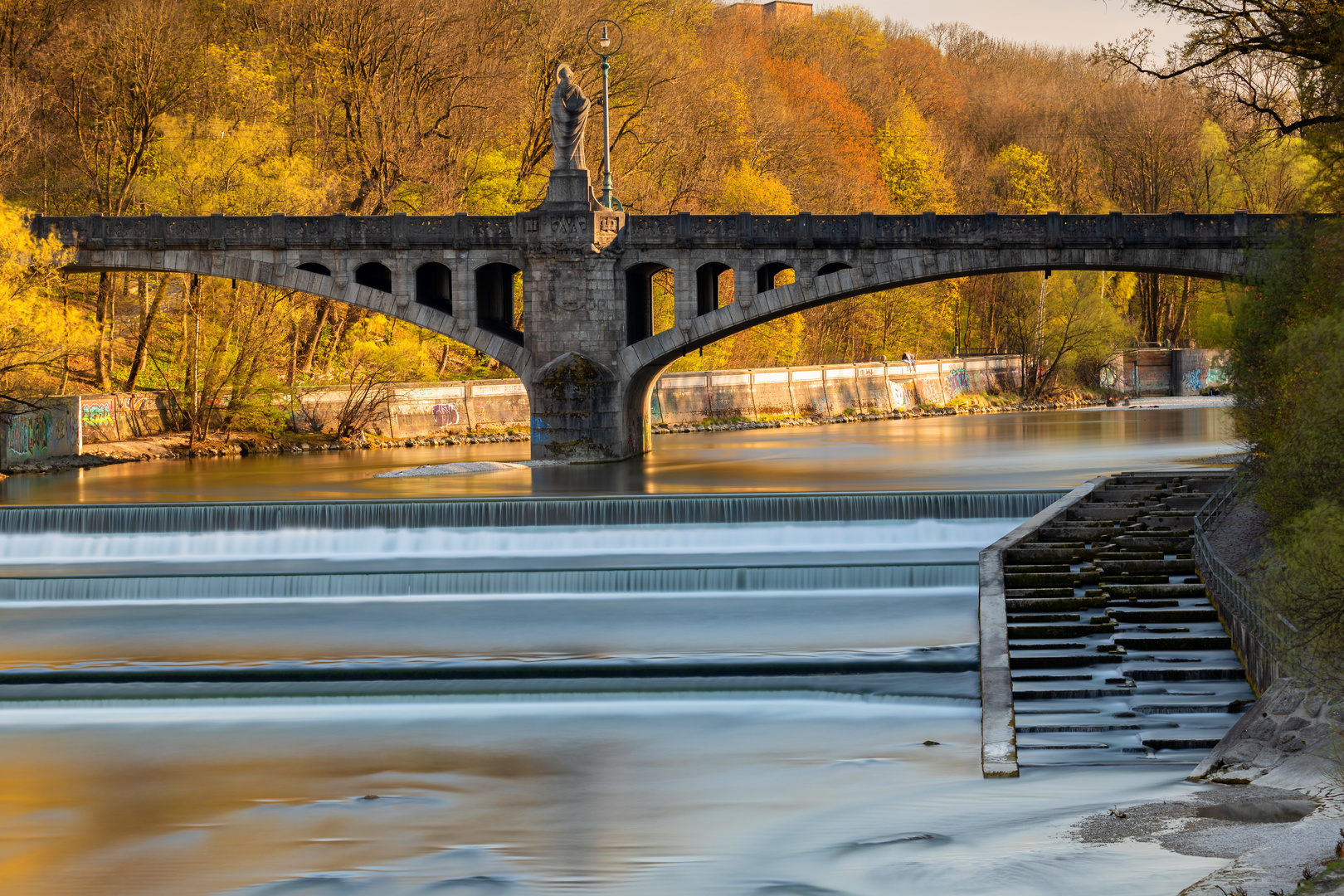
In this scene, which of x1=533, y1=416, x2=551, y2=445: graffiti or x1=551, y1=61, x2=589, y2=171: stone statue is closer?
x1=551, y1=61, x2=589, y2=171: stone statue

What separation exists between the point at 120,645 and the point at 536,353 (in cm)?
2330

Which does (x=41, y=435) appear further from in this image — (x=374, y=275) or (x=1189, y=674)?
(x=1189, y=674)

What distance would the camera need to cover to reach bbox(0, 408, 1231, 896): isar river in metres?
12.2

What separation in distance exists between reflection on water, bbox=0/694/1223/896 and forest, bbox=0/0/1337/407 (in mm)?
14240

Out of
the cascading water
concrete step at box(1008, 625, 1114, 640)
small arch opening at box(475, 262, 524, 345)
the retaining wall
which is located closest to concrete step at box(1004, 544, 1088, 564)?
the cascading water

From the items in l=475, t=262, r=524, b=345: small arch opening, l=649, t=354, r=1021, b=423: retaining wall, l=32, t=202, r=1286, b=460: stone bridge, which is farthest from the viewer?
l=649, t=354, r=1021, b=423: retaining wall

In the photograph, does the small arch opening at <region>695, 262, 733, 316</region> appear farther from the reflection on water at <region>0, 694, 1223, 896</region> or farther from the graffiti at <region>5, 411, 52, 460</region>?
the reflection on water at <region>0, 694, 1223, 896</region>

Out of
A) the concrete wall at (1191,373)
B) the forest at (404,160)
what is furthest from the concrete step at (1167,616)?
the concrete wall at (1191,373)

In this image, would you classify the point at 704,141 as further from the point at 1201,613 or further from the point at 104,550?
the point at 1201,613

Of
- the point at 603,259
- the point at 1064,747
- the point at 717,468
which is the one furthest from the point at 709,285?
the point at 1064,747

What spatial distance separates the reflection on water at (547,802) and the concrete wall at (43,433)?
2533 cm

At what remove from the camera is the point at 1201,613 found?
17047mm

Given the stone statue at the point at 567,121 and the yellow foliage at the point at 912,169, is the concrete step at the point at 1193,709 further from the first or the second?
the yellow foliage at the point at 912,169

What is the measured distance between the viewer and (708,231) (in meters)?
42.8
